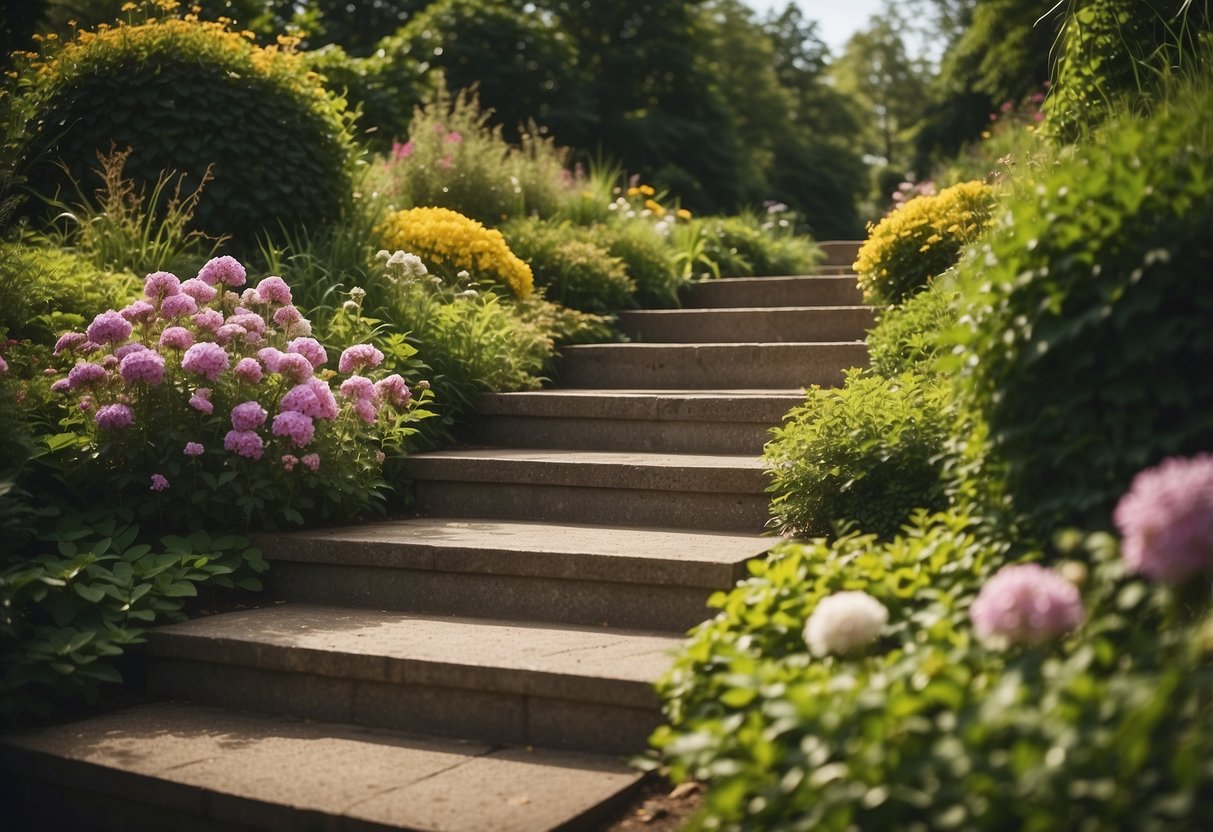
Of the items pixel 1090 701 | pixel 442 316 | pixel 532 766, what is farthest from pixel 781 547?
pixel 442 316

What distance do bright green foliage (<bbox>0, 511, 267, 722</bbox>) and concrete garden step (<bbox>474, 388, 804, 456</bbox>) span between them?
166 cm

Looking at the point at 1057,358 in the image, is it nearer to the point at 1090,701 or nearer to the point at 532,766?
the point at 1090,701

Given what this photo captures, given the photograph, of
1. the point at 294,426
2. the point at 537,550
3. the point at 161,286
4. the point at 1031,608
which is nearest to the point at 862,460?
the point at 537,550

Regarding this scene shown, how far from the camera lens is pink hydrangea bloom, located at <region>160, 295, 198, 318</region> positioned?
4.29m

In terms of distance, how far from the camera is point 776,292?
738cm

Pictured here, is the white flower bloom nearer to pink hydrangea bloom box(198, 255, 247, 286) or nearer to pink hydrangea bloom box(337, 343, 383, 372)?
pink hydrangea bloom box(337, 343, 383, 372)

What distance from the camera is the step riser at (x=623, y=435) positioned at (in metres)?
5.07

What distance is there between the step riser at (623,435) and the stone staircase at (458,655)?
0.01 meters

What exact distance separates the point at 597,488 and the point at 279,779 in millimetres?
2003

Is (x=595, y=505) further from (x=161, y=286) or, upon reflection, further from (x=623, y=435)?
(x=161, y=286)

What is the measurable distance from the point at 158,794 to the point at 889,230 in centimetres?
440

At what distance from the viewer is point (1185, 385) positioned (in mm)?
2533

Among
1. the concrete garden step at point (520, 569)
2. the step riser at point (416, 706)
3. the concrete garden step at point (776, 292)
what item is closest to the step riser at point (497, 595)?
the concrete garden step at point (520, 569)

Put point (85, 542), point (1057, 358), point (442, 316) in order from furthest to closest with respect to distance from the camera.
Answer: point (442, 316), point (85, 542), point (1057, 358)
